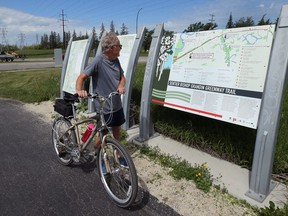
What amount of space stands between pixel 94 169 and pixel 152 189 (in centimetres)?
98

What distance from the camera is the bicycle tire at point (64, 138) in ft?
11.8

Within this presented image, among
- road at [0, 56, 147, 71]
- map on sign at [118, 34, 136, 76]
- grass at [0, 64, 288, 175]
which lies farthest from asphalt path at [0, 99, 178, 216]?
road at [0, 56, 147, 71]

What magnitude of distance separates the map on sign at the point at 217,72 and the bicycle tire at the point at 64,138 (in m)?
1.67

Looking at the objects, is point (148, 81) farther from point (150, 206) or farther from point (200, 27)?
point (150, 206)

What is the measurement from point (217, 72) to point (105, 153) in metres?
1.91

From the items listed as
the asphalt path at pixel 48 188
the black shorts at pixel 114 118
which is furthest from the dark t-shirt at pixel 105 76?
the asphalt path at pixel 48 188

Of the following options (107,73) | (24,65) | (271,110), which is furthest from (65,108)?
(24,65)

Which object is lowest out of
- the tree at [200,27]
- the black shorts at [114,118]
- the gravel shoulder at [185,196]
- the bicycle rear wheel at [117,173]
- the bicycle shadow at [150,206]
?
the bicycle shadow at [150,206]

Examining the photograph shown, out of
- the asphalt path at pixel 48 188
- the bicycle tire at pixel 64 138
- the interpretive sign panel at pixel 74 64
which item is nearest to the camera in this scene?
the asphalt path at pixel 48 188

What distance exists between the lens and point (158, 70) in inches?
177

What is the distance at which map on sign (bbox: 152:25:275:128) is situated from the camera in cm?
300

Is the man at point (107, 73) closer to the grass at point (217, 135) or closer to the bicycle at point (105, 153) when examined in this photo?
the bicycle at point (105, 153)

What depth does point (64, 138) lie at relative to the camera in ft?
12.0

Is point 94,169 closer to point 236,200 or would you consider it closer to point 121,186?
point 121,186
